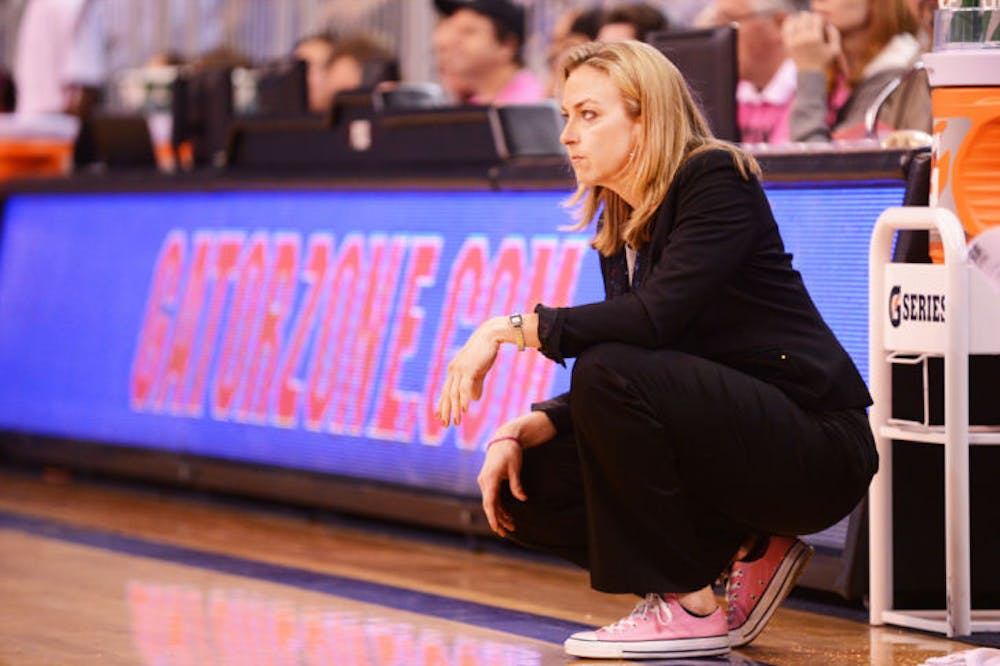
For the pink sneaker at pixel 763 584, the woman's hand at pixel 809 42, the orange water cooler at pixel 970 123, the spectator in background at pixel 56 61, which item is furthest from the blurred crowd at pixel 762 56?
the spectator in background at pixel 56 61

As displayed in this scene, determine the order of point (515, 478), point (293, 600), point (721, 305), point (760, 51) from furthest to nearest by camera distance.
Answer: point (760, 51), point (293, 600), point (515, 478), point (721, 305)

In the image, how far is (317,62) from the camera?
839cm

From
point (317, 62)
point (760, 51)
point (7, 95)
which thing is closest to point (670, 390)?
point (760, 51)

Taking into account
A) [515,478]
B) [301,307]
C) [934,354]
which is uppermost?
[934,354]

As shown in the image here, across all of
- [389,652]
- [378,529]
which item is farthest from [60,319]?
[389,652]

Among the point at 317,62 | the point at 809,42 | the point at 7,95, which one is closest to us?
the point at 809,42

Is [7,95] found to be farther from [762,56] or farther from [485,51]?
[762,56]

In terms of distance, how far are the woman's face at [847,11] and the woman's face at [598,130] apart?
76.0 inches

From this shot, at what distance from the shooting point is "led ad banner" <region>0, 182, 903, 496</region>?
4750 millimetres

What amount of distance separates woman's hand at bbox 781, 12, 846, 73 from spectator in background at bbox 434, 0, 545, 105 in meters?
1.33

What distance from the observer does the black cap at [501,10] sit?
6.41 m

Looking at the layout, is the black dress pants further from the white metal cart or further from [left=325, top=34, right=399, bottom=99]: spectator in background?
[left=325, top=34, right=399, bottom=99]: spectator in background

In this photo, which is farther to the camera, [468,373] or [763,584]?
[763,584]

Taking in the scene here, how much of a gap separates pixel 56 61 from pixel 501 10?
12.6ft
